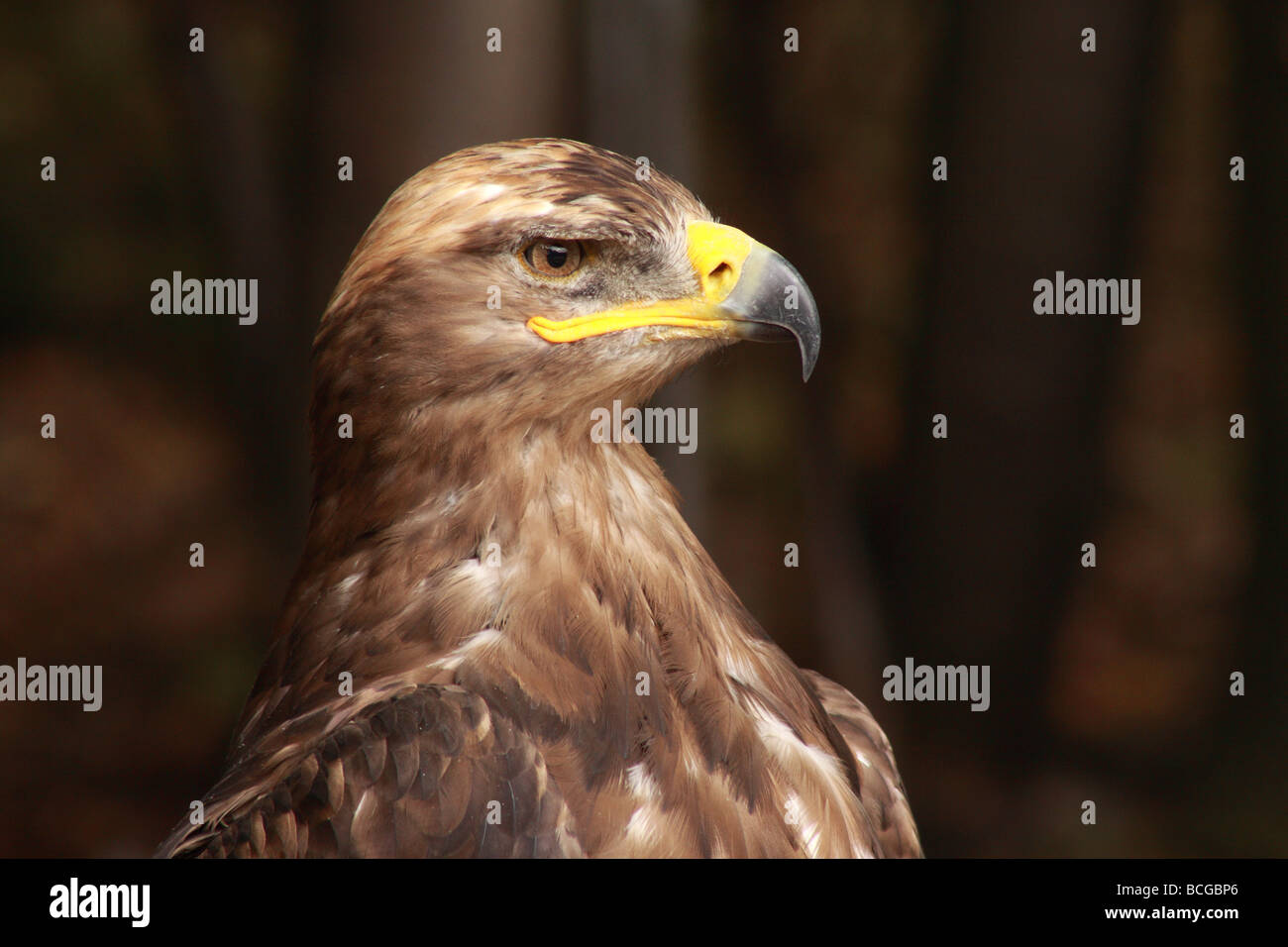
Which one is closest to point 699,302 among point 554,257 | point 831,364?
point 554,257

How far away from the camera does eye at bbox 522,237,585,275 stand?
266 centimetres

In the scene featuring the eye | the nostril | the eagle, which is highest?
the eye

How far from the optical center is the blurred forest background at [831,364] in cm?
Result: 443

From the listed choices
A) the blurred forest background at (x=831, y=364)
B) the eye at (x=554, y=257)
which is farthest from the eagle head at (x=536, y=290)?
the blurred forest background at (x=831, y=364)

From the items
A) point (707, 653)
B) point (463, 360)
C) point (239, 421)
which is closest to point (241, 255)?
point (239, 421)

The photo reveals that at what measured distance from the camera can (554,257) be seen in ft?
8.77

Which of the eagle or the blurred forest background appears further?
the blurred forest background

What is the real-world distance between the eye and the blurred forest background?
122 centimetres

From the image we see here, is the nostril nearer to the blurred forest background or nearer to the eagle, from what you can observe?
the eagle

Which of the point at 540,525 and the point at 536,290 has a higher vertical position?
the point at 536,290

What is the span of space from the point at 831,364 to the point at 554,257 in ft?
11.2

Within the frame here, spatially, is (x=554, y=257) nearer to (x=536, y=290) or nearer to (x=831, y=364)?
(x=536, y=290)

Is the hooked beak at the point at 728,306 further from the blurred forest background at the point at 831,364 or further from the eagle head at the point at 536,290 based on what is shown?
the blurred forest background at the point at 831,364

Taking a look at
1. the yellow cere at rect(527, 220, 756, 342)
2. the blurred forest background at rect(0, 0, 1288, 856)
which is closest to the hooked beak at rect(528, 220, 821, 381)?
the yellow cere at rect(527, 220, 756, 342)
